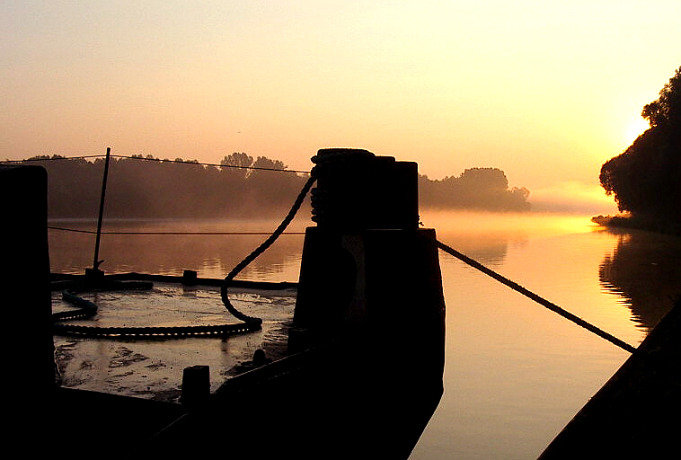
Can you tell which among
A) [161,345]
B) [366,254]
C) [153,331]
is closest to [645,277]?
[366,254]

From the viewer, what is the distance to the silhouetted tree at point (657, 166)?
57.0 m

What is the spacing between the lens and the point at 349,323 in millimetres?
7961

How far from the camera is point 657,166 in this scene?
57656 mm

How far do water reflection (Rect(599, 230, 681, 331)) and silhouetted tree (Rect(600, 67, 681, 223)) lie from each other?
4125 millimetres

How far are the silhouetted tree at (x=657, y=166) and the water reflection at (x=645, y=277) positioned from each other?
4.12 m

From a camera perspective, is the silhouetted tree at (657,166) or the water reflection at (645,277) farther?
the silhouetted tree at (657,166)

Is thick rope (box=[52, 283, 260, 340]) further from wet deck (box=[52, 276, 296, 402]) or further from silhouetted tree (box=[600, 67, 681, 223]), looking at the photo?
silhouetted tree (box=[600, 67, 681, 223])

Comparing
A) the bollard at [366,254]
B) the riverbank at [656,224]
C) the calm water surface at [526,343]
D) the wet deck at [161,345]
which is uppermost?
the riverbank at [656,224]

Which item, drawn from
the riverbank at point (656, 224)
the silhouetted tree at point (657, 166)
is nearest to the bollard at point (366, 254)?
the silhouetted tree at point (657, 166)

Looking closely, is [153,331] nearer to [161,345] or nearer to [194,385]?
[161,345]

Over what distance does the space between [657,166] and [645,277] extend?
2184 centimetres

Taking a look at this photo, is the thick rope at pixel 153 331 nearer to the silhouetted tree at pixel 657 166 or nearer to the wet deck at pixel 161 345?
the wet deck at pixel 161 345

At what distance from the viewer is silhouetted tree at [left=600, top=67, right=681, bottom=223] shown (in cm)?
5700

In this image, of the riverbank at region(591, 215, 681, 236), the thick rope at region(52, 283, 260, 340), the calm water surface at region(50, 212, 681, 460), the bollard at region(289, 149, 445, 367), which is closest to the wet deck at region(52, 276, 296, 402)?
the thick rope at region(52, 283, 260, 340)
